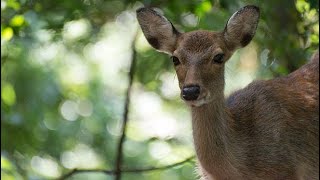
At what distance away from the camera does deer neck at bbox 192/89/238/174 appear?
1041cm

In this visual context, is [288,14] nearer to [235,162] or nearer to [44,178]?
[235,162]

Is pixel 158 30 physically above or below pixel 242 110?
above

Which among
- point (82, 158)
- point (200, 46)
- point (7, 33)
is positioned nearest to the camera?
point (200, 46)

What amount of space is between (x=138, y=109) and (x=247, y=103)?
19.5 ft

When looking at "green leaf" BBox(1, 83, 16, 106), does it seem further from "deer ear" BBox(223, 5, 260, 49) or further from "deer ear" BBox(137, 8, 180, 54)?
"deer ear" BBox(223, 5, 260, 49)

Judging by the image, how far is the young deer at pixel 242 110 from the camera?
1030 centimetres

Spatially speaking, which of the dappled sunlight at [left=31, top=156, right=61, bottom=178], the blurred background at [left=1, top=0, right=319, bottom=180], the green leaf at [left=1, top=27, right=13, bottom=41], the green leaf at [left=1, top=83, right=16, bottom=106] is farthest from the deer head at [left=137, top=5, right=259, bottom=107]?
the dappled sunlight at [left=31, top=156, right=61, bottom=178]

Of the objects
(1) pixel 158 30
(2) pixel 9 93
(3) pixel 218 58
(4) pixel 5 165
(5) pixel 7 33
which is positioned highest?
(3) pixel 218 58

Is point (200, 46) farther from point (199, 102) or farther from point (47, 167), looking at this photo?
point (47, 167)

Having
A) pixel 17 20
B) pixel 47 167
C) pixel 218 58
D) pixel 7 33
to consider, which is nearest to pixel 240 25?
pixel 218 58

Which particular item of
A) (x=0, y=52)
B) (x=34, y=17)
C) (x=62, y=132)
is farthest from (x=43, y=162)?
(x=34, y=17)

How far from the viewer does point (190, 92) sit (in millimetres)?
9914

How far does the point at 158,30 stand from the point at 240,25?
2.22ft

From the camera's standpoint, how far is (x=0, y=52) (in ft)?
43.2
